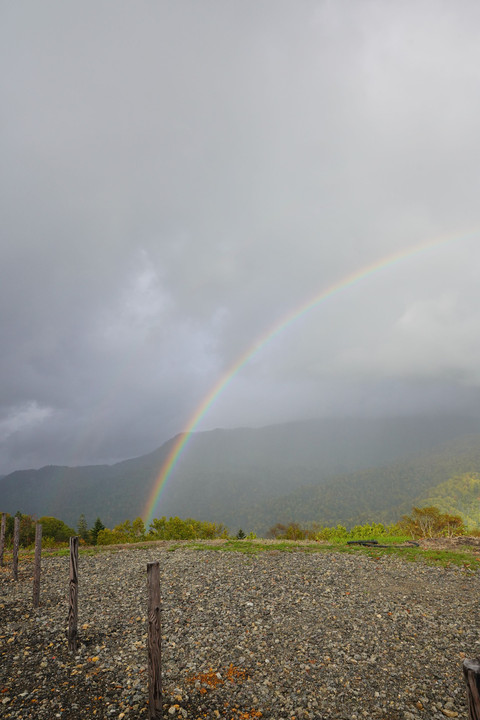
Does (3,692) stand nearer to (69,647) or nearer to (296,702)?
(69,647)

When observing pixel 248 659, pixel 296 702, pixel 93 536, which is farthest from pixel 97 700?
pixel 93 536

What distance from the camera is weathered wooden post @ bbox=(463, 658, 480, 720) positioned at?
4.09 metres

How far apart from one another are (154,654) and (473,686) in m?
7.44

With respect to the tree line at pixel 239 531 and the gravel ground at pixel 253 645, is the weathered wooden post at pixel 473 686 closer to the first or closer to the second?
the gravel ground at pixel 253 645

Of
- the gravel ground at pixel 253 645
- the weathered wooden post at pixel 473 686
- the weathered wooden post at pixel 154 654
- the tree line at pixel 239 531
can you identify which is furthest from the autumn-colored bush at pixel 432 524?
the weathered wooden post at pixel 473 686

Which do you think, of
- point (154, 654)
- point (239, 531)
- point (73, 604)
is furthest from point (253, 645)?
point (239, 531)

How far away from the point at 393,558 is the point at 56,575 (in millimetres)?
23679

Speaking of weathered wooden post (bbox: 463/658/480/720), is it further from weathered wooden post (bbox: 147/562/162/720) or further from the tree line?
the tree line

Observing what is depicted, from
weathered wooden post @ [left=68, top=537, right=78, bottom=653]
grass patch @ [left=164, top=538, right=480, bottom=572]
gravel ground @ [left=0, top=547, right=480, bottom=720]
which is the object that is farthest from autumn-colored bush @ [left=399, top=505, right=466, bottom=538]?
weathered wooden post @ [left=68, top=537, right=78, bottom=653]

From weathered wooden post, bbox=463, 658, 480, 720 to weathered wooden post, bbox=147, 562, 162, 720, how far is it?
6651mm

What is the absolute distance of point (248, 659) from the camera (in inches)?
458

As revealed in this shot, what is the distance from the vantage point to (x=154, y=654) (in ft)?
28.1

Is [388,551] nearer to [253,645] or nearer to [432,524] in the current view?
[253,645]

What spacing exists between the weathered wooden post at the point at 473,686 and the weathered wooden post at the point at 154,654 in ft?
21.8
